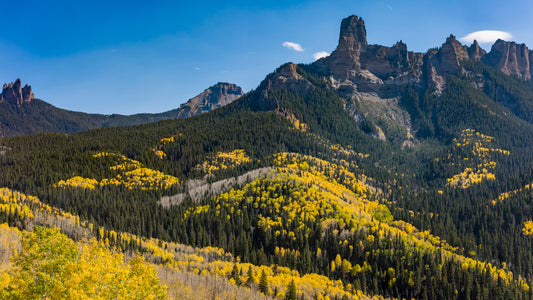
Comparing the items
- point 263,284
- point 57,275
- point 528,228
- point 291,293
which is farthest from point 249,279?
point 528,228

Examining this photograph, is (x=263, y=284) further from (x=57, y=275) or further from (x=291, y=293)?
(x=57, y=275)

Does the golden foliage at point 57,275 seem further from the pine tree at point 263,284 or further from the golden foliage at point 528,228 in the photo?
the golden foliage at point 528,228

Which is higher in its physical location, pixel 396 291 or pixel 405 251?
pixel 405 251

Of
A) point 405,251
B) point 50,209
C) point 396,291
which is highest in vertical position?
point 50,209

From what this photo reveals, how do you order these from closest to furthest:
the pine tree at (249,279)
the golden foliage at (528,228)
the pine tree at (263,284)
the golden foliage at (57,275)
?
the golden foliage at (57,275), the pine tree at (263,284), the pine tree at (249,279), the golden foliage at (528,228)

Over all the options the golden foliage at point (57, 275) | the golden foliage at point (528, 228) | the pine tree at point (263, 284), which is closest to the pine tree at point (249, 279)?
the pine tree at point (263, 284)

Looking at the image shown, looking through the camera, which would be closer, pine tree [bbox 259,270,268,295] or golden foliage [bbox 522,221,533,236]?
pine tree [bbox 259,270,268,295]

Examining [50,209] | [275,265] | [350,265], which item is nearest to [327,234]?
[350,265]

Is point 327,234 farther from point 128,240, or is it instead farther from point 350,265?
point 128,240

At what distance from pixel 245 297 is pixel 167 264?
3676 centimetres

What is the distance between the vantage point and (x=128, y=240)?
5773 inches

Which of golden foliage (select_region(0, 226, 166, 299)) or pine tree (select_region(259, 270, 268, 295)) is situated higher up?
golden foliage (select_region(0, 226, 166, 299))

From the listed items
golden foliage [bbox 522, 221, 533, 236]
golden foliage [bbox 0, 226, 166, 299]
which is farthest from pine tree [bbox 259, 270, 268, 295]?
golden foliage [bbox 522, 221, 533, 236]

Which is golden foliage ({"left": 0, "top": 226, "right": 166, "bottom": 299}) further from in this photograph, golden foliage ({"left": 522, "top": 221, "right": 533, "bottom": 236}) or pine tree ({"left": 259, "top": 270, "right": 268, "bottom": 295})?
golden foliage ({"left": 522, "top": 221, "right": 533, "bottom": 236})
